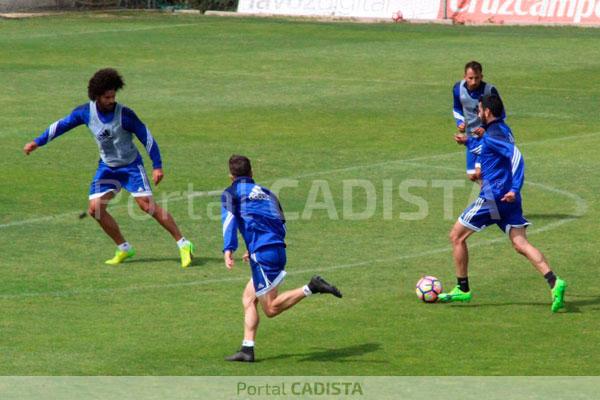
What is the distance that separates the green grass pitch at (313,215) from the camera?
13211 mm

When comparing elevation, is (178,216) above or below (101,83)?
below

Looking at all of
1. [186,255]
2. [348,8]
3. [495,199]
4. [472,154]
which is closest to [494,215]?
[495,199]

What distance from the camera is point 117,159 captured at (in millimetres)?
17203

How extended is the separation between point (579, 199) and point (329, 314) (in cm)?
785

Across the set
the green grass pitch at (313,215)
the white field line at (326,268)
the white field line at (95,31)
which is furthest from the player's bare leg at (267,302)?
the white field line at (95,31)

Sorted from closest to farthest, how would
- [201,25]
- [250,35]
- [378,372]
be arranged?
[378,372]
[250,35]
[201,25]

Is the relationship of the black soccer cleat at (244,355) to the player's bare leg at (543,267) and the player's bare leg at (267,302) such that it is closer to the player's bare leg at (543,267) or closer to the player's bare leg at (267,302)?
the player's bare leg at (267,302)

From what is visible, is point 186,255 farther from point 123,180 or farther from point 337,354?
point 337,354

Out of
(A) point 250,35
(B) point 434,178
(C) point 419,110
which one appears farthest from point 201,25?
(B) point 434,178

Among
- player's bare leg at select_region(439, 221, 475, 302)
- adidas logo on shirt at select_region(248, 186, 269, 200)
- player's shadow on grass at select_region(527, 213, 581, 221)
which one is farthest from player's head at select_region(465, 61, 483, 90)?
adidas logo on shirt at select_region(248, 186, 269, 200)

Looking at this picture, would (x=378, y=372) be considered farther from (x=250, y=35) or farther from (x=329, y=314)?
(x=250, y=35)

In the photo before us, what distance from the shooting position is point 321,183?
73.6 feet

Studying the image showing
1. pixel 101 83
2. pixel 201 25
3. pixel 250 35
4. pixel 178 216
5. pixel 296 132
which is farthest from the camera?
pixel 201 25

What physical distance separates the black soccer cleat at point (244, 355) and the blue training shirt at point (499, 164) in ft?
11.9
